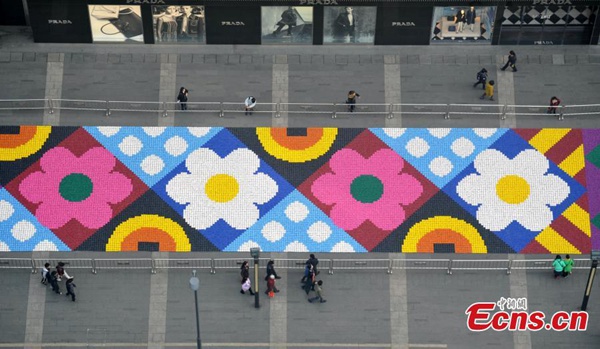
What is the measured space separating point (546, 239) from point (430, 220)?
5.56 metres

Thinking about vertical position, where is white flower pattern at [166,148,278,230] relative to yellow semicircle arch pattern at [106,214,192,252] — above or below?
above

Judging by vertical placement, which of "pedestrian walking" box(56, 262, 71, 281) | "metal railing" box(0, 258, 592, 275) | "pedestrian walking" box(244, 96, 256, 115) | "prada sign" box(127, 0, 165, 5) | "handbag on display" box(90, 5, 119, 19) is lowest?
"pedestrian walking" box(56, 262, 71, 281)

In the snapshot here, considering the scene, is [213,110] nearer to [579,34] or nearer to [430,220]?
[430,220]

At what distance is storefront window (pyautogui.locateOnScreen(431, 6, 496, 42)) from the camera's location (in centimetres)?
8769

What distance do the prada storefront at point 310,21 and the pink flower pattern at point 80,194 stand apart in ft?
23.2

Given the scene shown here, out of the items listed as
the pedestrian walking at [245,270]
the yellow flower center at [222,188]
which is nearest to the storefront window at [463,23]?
the yellow flower center at [222,188]

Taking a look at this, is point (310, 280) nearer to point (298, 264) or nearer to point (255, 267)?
point (298, 264)

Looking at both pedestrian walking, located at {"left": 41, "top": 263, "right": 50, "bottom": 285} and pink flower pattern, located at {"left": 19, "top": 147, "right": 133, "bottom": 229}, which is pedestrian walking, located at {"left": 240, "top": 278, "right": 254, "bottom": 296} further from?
pedestrian walking, located at {"left": 41, "top": 263, "right": 50, "bottom": 285}

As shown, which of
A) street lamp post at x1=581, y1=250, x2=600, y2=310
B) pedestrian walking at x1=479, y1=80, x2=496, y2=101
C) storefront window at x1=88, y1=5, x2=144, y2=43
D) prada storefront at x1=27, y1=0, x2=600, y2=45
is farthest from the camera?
storefront window at x1=88, y1=5, x2=144, y2=43

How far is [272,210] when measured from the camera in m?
83.2

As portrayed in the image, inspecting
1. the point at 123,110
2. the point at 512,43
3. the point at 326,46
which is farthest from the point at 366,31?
the point at 123,110

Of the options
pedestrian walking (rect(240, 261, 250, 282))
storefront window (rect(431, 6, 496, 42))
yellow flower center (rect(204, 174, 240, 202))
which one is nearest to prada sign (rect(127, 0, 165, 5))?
yellow flower center (rect(204, 174, 240, 202))

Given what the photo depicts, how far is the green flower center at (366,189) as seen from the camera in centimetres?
8362

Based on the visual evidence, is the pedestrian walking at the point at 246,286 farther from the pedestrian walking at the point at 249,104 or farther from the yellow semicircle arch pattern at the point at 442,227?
the pedestrian walking at the point at 249,104
